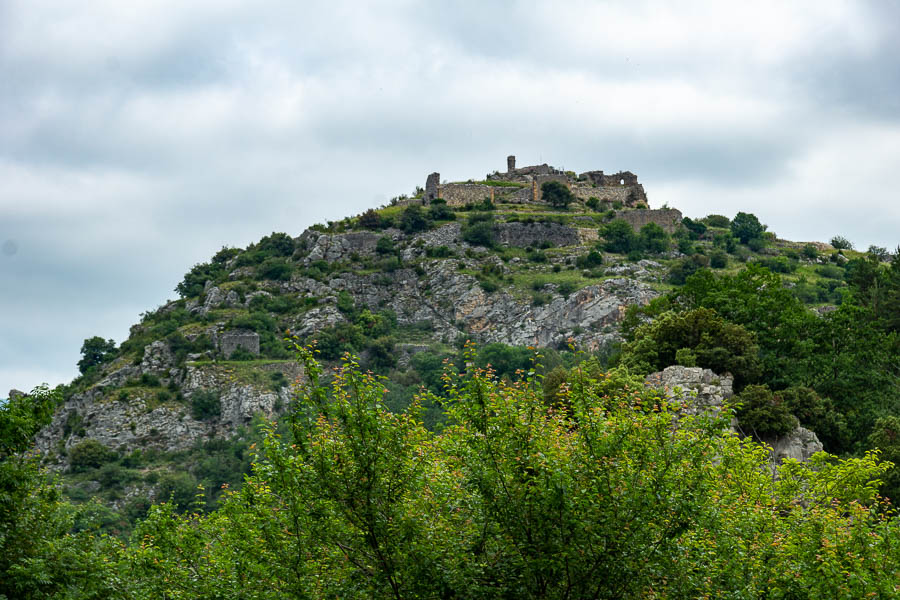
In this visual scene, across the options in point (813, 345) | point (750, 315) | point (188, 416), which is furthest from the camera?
point (188, 416)

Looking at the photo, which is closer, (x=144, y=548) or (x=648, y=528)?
(x=648, y=528)

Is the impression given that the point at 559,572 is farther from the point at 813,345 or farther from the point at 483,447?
the point at 813,345

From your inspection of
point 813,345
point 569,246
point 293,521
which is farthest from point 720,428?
point 569,246

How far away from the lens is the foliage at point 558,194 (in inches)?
3738

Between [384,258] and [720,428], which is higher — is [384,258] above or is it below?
above

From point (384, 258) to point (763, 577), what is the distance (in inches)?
2764

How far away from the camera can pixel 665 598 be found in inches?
740

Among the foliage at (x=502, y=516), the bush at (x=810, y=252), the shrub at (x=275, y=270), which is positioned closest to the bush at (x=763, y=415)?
the foliage at (x=502, y=516)

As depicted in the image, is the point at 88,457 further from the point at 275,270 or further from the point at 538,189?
the point at 538,189

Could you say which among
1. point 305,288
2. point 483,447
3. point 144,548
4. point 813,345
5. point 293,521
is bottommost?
point 144,548

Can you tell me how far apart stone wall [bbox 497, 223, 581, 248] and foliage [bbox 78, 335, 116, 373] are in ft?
118

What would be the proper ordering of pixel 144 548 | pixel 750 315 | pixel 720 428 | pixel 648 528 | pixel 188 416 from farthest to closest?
pixel 188 416 < pixel 750 315 < pixel 144 548 < pixel 720 428 < pixel 648 528

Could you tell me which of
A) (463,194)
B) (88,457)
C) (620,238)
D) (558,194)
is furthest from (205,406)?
(558,194)

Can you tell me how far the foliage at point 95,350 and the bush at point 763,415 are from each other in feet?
204
